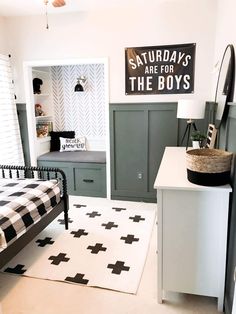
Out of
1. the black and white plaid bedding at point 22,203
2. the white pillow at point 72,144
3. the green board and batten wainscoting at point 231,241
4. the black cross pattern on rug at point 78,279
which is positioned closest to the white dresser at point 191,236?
the green board and batten wainscoting at point 231,241

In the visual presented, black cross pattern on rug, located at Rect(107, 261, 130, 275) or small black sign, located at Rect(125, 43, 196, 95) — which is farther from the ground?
small black sign, located at Rect(125, 43, 196, 95)

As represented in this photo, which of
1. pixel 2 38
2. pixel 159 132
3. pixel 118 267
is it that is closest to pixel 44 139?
pixel 2 38

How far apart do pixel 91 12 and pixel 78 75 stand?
129cm

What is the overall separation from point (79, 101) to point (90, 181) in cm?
156

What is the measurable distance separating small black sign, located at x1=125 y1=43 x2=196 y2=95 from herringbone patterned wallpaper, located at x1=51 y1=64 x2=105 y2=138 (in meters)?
1.16

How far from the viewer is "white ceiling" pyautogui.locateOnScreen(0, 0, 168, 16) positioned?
10.6 ft

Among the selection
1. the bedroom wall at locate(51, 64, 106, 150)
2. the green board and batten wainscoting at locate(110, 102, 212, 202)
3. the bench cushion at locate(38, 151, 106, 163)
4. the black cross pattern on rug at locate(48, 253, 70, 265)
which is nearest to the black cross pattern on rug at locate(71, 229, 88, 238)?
the black cross pattern on rug at locate(48, 253, 70, 265)

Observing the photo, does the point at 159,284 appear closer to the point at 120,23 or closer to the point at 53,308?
the point at 53,308

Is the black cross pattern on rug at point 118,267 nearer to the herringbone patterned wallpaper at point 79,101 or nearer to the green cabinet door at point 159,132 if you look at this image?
the green cabinet door at point 159,132

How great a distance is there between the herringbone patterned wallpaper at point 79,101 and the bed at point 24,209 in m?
2.02

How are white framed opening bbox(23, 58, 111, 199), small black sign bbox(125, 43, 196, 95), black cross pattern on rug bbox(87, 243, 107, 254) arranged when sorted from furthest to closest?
1. white framed opening bbox(23, 58, 111, 199)
2. small black sign bbox(125, 43, 196, 95)
3. black cross pattern on rug bbox(87, 243, 107, 254)

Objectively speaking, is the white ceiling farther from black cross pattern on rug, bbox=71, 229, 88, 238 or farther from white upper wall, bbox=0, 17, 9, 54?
black cross pattern on rug, bbox=71, 229, 88, 238

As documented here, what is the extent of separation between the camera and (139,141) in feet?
12.2

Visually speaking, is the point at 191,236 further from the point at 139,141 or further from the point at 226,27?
the point at 139,141
